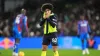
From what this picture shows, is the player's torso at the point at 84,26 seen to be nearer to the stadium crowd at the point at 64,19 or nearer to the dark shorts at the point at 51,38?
the stadium crowd at the point at 64,19

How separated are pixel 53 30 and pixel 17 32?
199 inches

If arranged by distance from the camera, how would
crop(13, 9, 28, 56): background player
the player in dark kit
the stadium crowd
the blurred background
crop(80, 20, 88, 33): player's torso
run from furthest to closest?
the stadium crowd
the blurred background
crop(80, 20, 88, 33): player's torso
crop(13, 9, 28, 56): background player
the player in dark kit

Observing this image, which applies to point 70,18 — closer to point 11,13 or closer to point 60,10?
point 60,10

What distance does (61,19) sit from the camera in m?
37.1

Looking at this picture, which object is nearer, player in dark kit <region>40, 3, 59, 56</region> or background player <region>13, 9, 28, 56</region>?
player in dark kit <region>40, 3, 59, 56</region>

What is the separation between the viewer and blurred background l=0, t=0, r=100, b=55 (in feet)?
106

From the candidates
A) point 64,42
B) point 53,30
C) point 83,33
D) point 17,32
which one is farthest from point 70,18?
point 53,30

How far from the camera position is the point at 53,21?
1611 cm

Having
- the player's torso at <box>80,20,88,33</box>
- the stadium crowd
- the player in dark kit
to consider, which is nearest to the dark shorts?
the player in dark kit

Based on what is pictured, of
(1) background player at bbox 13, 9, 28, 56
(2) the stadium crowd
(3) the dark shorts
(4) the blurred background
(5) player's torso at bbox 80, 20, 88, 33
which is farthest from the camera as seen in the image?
(2) the stadium crowd

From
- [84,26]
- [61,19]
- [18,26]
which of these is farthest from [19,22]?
[61,19]

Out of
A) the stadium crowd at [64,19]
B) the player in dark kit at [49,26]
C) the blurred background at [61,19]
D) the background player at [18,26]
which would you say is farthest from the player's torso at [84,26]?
the player in dark kit at [49,26]

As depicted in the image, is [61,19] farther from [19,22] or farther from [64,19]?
[19,22]

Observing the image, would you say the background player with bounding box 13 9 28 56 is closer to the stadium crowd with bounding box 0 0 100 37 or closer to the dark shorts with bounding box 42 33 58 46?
the dark shorts with bounding box 42 33 58 46
